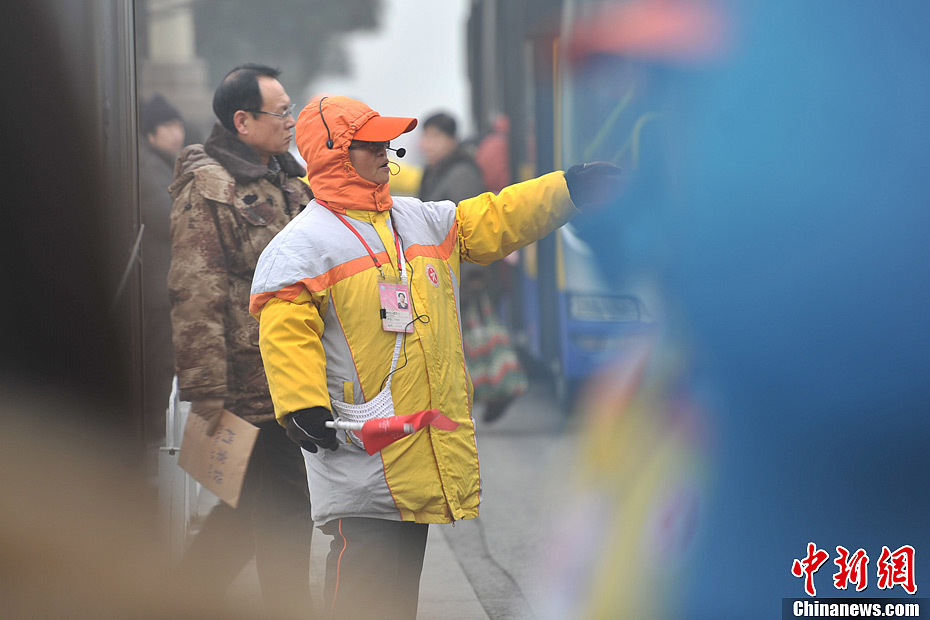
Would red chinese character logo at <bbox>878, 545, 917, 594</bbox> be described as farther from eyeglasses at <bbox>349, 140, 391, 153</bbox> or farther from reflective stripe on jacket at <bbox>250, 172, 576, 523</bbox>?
eyeglasses at <bbox>349, 140, 391, 153</bbox>

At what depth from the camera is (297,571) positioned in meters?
3.84

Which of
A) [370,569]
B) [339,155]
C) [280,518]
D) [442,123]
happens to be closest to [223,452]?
[280,518]

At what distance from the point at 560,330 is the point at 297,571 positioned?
460cm

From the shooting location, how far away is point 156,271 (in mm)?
4594

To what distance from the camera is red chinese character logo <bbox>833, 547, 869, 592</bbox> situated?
3697mm

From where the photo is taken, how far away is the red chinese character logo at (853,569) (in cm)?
370

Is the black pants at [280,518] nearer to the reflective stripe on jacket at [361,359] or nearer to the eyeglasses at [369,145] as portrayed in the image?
the reflective stripe on jacket at [361,359]

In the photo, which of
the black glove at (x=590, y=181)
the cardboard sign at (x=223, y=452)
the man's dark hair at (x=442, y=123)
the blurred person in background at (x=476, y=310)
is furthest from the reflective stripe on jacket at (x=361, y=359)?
the man's dark hair at (x=442, y=123)

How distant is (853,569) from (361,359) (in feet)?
5.30

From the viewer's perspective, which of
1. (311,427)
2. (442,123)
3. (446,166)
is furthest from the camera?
(442,123)

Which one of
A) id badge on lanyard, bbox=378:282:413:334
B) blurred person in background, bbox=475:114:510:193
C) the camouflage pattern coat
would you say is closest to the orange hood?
id badge on lanyard, bbox=378:282:413:334

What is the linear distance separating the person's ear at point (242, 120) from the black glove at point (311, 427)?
1.19 metres

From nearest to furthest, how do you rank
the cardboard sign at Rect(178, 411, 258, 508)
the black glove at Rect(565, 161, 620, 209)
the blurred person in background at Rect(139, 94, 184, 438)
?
1. the black glove at Rect(565, 161, 620, 209)
2. the cardboard sign at Rect(178, 411, 258, 508)
3. the blurred person in background at Rect(139, 94, 184, 438)

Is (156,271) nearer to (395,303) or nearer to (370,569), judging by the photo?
(395,303)
